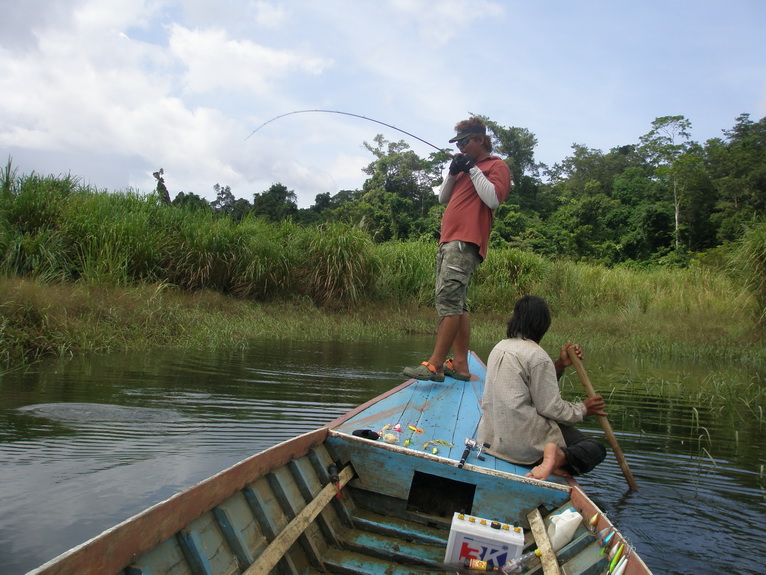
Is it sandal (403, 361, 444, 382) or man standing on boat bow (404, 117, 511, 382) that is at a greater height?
man standing on boat bow (404, 117, 511, 382)

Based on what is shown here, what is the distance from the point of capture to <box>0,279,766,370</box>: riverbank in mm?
6281

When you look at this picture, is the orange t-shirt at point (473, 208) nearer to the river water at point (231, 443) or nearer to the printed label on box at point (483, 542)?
the river water at point (231, 443)

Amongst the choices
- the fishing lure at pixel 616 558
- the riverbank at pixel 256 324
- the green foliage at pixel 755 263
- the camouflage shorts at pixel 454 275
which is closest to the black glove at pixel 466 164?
the camouflage shorts at pixel 454 275

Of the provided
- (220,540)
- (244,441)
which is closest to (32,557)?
(220,540)

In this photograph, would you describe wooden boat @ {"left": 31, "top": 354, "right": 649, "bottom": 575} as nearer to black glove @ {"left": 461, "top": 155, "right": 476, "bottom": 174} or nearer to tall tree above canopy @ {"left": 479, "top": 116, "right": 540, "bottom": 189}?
black glove @ {"left": 461, "top": 155, "right": 476, "bottom": 174}

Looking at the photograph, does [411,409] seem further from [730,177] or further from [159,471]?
[730,177]

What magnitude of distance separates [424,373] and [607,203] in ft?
108

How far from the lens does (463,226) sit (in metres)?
4.17

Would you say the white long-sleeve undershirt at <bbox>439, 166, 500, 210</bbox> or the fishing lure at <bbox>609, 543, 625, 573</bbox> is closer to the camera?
the fishing lure at <bbox>609, 543, 625, 573</bbox>

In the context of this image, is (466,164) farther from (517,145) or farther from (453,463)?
(517,145)

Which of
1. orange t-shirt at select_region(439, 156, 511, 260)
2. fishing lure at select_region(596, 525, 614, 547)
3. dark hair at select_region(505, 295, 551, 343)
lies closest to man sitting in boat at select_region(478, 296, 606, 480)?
dark hair at select_region(505, 295, 551, 343)

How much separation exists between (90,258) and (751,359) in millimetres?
9307

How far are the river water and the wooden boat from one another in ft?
2.10

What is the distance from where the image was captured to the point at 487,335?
34.7 ft
